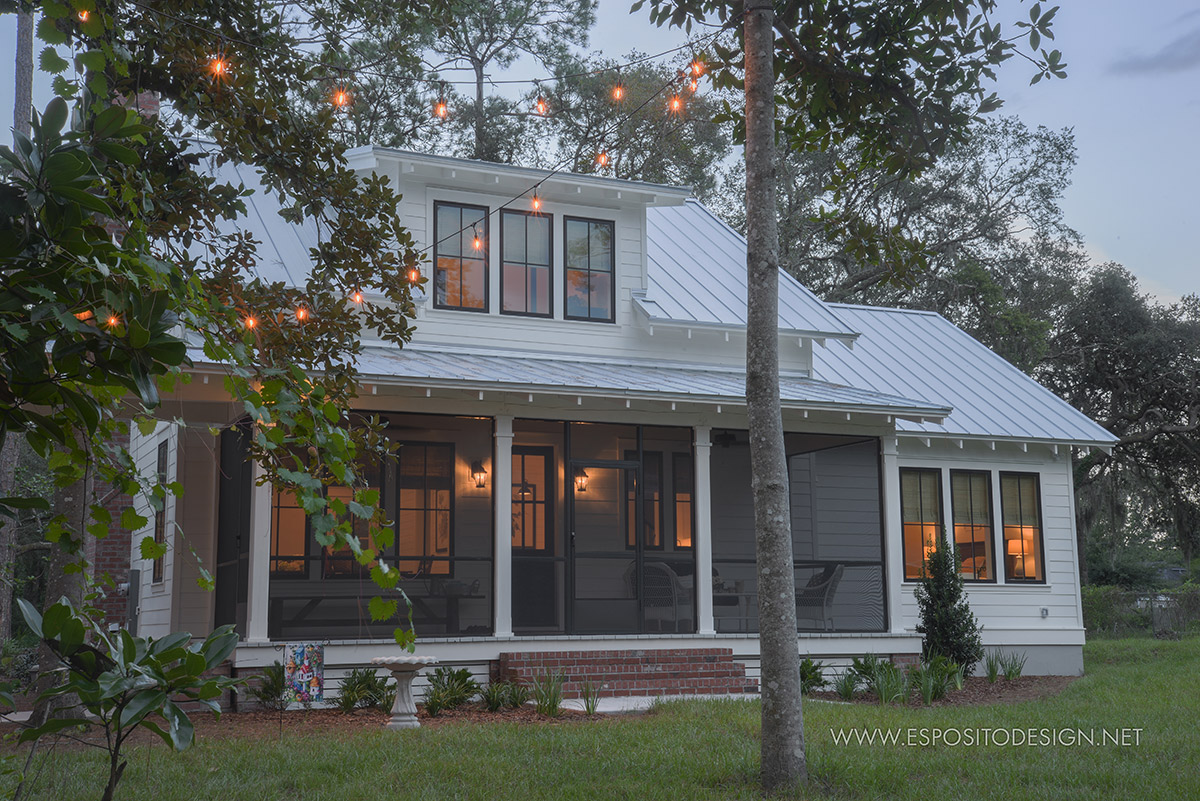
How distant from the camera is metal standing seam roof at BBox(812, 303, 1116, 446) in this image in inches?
631

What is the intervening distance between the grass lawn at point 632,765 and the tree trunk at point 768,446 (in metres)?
0.36

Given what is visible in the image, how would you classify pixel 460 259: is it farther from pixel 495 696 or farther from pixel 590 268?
pixel 495 696

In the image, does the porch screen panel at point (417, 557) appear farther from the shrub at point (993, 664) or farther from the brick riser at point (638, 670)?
the shrub at point (993, 664)

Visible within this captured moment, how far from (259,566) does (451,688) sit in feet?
7.60

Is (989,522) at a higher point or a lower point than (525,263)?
lower

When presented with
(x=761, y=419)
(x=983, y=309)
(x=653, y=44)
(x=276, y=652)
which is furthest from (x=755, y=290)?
(x=653, y=44)

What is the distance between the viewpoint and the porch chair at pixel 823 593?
13.4 m

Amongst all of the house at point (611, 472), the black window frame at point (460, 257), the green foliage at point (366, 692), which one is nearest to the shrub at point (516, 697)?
the house at point (611, 472)

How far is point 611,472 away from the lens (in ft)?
53.6

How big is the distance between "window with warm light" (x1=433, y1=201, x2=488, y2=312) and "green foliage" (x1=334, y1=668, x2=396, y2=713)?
4.81 m

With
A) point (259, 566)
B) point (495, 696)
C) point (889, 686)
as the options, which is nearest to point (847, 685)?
point (889, 686)

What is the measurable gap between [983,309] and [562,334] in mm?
14411

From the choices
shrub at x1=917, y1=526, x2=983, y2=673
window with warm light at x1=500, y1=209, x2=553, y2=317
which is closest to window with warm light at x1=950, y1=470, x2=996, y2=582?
shrub at x1=917, y1=526, x2=983, y2=673

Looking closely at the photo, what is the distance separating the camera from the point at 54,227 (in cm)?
200
